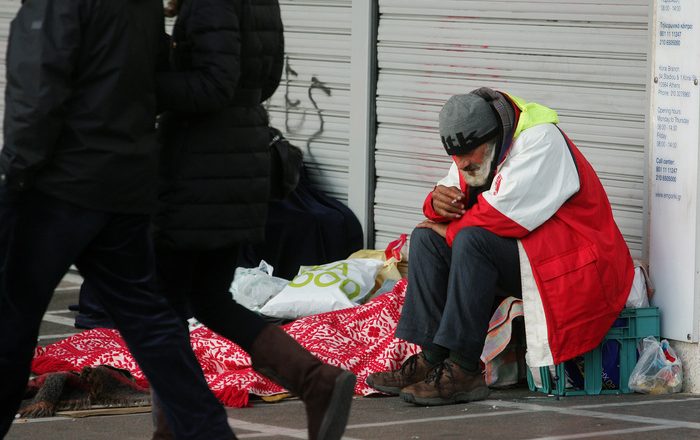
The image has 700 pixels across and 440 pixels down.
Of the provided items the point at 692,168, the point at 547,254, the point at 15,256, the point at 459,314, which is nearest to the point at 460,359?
the point at 459,314

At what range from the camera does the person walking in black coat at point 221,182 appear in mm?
4367

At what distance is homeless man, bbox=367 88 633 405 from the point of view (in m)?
5.83

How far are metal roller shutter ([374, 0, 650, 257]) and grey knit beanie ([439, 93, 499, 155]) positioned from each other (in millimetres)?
825

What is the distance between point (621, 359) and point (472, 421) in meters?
0.90

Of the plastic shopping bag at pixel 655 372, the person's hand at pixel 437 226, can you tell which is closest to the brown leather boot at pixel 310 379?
the person's hand at pixel 437 226

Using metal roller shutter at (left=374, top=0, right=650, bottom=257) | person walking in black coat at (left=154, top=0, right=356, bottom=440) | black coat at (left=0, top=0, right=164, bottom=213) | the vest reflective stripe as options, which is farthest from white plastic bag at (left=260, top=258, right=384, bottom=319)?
black coat at (left=0, top=0, right=164, bottom=213)

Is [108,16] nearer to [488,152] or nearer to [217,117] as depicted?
[217,117]

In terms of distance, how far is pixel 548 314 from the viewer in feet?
19.0

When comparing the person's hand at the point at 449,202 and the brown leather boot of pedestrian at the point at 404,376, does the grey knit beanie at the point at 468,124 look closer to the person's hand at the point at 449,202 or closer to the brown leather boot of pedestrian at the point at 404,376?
the person's hand at the point at 449,202

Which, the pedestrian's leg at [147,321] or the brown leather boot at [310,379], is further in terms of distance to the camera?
the brown leather boot at [310,379]

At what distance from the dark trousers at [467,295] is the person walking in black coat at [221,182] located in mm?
1416

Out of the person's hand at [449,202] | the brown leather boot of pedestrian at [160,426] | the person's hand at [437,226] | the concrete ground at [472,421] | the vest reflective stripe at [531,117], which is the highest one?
the vest reflective stripe at [531,117]

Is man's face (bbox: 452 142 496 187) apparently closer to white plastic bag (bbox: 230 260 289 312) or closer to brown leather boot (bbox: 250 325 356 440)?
brown leather boot (bbox: 250 325 356 440)

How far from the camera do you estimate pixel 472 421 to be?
5.47m
